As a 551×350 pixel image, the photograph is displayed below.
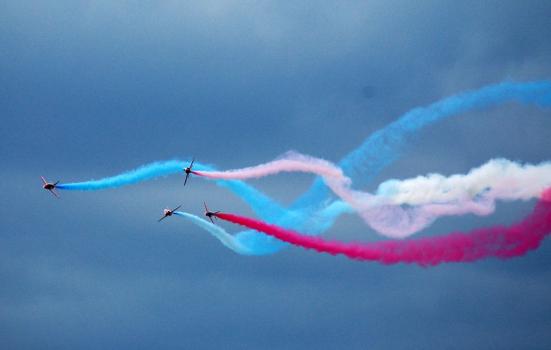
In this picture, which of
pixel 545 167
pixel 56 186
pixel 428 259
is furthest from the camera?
pixel 56 186

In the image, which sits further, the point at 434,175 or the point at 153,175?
the point at 153,175

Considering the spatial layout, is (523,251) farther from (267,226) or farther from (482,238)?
(267,226)

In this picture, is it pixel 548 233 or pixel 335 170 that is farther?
pixel 335 170

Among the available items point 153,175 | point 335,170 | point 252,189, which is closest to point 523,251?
point 335,170

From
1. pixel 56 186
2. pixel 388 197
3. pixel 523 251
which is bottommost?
pixel 523 251

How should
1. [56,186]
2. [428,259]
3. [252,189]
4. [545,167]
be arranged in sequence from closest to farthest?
1. [545,167]
2. [428,259]
3. [252,189]
4. [56,186]

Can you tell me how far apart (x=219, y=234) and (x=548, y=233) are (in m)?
29.8

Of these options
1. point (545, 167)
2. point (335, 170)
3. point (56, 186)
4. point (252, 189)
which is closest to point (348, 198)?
point (335, 170)

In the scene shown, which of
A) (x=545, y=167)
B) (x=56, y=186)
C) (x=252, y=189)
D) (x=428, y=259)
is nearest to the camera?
(x=545, y=167)

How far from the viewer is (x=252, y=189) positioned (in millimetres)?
113625

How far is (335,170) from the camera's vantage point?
10844 cm

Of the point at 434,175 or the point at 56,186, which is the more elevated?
the point at 56,186

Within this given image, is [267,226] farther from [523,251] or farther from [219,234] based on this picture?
[523,251]

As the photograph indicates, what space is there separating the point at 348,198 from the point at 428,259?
831 centimetres
